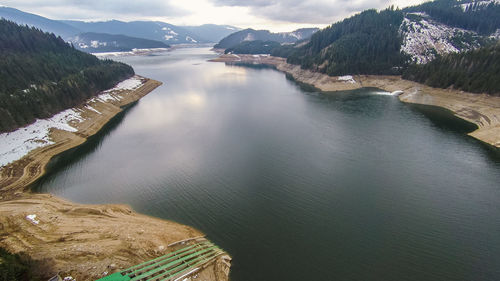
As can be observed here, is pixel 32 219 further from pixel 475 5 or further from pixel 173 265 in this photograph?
pixel 475 5

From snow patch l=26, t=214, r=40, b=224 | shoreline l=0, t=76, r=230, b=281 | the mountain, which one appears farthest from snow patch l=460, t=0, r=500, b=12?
snow patch l=26, t=214, r=40, b=224

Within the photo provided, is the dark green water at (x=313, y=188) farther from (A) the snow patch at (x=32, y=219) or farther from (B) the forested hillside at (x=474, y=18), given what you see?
(B) the forested hillside at (x=474, y=18)

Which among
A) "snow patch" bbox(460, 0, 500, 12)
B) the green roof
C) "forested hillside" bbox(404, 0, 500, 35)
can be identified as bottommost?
the green roof

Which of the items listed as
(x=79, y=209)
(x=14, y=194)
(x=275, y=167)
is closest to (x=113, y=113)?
(x=14, y=194)

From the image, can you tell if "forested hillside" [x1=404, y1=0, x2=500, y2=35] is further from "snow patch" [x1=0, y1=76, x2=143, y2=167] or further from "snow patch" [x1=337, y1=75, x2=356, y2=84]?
"snow patch" [x1=0, y1=76, x2=143, y2=167]

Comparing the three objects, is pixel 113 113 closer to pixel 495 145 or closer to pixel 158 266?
pixel 158 266

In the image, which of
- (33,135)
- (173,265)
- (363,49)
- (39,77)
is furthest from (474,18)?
(39,77)
